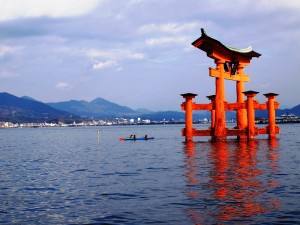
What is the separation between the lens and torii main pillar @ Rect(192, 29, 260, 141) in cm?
3966

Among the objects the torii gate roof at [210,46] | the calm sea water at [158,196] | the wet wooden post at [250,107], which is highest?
the torii gate roof at [210,46]

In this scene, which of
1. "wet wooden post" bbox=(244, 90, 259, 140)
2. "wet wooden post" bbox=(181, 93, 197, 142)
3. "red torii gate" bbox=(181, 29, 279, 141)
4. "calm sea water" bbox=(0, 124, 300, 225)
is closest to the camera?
"calm sea water" bbox=(0, 124, 300, 225)

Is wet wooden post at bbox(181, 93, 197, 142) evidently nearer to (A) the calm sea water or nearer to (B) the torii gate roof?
Answer: (B) the torii gate roof

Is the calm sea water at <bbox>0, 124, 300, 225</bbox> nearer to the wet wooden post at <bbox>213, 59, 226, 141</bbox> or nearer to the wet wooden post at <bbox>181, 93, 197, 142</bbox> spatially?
the wet wooden post at <bbox>213, 59, 226, 141</bbox>

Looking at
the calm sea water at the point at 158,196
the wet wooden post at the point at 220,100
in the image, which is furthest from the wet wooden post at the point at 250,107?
the calm sea water at the point at 158,196

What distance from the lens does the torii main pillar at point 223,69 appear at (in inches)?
1561

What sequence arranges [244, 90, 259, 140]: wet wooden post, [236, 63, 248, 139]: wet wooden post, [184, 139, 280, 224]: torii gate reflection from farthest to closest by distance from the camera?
[236, 63, 248, 139]: wet wooden post
[244, 90, 259, 140]: wet wooden post
[184, 139, 280, 224]: torii gate reflection

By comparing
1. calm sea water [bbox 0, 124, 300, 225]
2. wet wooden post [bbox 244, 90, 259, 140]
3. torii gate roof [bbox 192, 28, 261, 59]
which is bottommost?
calm sea water [bbox 0, 124, 300, 225]

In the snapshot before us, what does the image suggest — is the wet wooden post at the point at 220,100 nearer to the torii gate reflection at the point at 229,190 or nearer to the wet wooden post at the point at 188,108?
the wet wooden post at the point at 188,108

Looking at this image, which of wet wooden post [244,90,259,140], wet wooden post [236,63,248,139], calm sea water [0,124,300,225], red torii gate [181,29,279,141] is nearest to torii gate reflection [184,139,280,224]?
calm sea water [0,124,300,225]

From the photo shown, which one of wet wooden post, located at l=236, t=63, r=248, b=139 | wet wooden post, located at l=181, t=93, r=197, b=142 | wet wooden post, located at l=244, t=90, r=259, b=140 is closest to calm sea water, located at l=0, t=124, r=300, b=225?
wet wooden post, located at l=244, t=90, r=259, b=140

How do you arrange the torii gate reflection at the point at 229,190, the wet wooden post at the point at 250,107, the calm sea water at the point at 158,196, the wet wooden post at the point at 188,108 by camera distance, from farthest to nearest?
the wet wooden post at the point at 188,108
the wet wooden post at the point at 250,107
the torii gate reflection at the point at 229,190
the calm sea water at the point at 158,196

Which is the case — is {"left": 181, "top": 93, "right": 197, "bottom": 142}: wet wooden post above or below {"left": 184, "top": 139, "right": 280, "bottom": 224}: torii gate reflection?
above

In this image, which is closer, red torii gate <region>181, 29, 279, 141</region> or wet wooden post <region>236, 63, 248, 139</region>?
red torii gate <region>181, 29, 279, 141</region>
